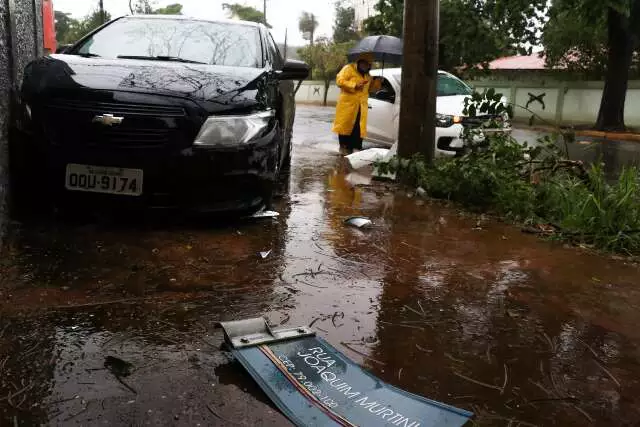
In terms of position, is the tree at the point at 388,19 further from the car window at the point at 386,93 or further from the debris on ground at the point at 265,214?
the debris on ground at the point at 265,214

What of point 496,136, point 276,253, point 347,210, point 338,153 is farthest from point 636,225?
point 338,153

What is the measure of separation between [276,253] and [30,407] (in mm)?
2138

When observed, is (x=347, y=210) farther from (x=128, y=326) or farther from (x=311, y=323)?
(x=128, y=326)

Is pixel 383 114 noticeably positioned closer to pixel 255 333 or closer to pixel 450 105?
pixel 450 105

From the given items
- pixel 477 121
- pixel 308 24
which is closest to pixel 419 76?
pixel 477 121

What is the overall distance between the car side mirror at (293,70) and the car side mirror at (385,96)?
17.0ft

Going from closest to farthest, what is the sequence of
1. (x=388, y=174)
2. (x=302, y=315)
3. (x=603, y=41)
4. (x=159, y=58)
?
1. (x=302, y=315)
2. (x=159, y=58)
3. (x=388, y=174)
4. (x=603, y=41)

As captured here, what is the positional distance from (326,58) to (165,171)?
133 feet

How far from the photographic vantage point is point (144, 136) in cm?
406

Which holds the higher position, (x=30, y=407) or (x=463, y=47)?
(x=463, y=47)

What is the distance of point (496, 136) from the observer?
6.13m

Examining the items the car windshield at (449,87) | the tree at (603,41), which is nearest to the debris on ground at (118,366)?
the car windshield at (449,87)

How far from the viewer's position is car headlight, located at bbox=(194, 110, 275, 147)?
13.5 feet

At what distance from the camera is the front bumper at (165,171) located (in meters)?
4.05
